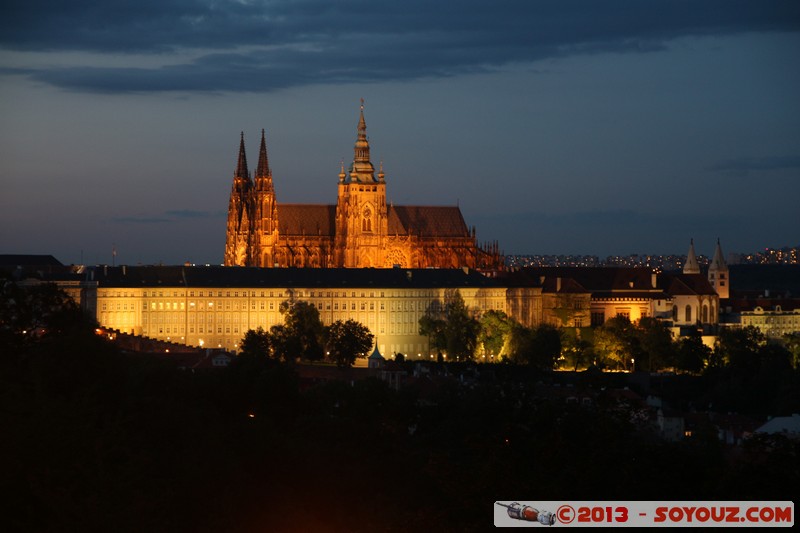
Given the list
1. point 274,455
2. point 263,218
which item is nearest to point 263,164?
point 263,218

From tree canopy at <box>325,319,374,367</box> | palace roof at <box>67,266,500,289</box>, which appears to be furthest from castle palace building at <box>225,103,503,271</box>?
tree canopy at <box>325,319,374,367</box>

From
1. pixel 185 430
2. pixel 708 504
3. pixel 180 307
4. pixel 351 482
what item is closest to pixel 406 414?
pixel 351 482

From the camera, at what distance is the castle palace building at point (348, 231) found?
181 m

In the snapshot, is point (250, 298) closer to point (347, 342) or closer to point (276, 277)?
point (276, 277)

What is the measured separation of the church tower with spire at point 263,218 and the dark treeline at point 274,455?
93.5 m

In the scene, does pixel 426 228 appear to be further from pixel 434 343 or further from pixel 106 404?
pixel 106 404

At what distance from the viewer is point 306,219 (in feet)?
611

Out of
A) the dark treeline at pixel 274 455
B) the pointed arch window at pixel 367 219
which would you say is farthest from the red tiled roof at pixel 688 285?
the dark treeline at pixel 274 455

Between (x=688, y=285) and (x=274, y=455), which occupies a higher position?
(x=688, y=285)

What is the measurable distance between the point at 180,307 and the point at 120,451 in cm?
11849

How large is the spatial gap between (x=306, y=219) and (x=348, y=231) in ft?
16.5

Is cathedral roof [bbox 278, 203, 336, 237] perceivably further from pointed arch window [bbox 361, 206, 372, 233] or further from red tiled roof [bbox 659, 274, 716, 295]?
red tiled roof [bbox 659, 274, 716, 295]

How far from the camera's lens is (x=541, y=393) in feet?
334

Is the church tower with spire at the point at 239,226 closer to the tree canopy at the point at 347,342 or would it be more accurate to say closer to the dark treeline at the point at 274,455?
the tree canopy at the point at 347,342
